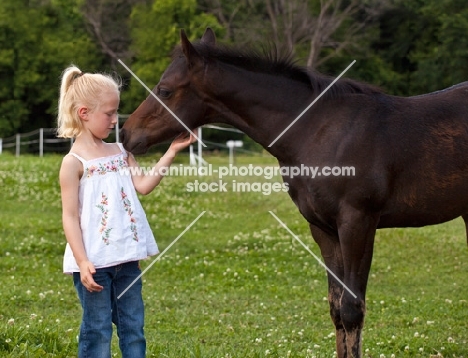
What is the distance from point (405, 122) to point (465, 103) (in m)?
0.58

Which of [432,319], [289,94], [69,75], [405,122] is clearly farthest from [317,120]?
[432,319]

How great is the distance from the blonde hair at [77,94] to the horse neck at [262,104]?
42.0 inches

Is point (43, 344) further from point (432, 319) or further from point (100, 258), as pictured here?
point (432, 319)

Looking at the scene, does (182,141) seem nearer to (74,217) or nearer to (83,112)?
(83,112)

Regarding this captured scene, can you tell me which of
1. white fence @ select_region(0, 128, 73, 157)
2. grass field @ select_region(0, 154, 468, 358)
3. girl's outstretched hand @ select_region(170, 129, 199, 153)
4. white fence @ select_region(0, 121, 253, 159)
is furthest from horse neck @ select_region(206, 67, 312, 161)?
white fence @ select_region(0, 128, 73, 157)

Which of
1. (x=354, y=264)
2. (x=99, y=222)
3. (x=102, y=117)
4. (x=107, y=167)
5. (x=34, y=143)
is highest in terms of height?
(x=102, y=117)

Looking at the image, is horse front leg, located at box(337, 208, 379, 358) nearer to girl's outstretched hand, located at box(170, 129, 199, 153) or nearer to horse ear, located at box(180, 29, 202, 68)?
girl's outstretched hand, located at box(170, 129, 199, 153)

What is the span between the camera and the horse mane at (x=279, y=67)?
220 inches

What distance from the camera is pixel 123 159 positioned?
4730 mm

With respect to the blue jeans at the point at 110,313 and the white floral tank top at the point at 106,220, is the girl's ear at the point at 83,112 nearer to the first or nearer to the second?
the white floral tank top at the point at 106,220

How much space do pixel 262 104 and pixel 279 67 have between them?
336 mm

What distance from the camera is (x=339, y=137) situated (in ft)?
17.7

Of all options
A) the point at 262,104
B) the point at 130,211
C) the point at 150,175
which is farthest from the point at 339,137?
the point at 130,211

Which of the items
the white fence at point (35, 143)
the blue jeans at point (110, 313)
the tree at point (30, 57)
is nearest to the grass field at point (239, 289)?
the blue jeans at point (110, 313)
